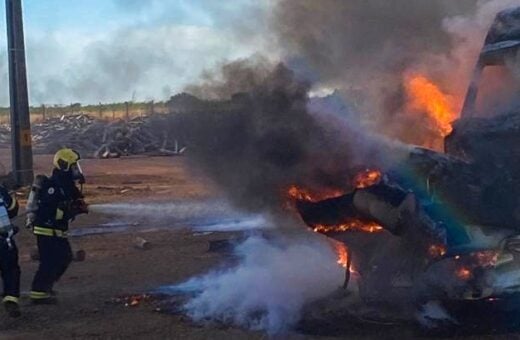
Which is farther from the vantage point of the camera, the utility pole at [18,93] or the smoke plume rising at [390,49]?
the utility pole at [18,93]

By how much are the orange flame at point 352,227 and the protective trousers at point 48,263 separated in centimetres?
273

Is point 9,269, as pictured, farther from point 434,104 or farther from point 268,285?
point 434,104

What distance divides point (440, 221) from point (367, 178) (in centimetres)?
69

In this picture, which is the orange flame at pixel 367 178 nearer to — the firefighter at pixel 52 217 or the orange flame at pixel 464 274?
the orange flame at pixel 464 274

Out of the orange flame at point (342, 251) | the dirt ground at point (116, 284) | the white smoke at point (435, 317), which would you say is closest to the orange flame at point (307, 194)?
A: the orange flame at point (342, 251)

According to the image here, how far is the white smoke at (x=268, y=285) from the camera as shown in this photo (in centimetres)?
698

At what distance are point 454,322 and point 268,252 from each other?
3303mm

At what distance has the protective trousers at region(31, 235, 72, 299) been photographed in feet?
26.0

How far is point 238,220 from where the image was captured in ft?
45.0

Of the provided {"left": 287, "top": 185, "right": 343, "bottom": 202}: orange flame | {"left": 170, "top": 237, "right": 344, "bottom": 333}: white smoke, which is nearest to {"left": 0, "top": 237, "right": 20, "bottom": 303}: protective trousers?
{"left": 170, "top": 237, "right": 344, "bottom": 333}: white smoke

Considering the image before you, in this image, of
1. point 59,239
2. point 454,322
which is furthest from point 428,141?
point 59,239

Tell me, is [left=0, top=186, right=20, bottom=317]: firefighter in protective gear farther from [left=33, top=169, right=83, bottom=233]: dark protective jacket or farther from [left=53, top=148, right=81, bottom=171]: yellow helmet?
[left=53, top=148, right=81, bottom=171]: yellow helmet

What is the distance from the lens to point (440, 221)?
20.4 ft

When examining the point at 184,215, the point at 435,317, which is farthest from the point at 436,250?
the point at 184,215
